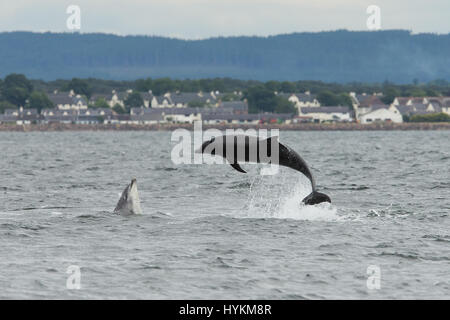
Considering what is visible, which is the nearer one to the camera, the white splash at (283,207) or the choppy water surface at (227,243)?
the choppy water surface at (227,243)

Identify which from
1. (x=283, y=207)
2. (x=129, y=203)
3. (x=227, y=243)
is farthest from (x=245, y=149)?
(x=283, y=207)

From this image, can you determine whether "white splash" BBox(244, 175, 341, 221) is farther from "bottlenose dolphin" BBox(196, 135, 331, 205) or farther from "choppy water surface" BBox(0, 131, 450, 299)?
"bottlenose dolphin" BBox(196, 135, 331, 205)

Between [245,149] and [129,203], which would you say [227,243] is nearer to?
[245,149]

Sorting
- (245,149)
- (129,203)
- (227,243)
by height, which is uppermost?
(245,149)

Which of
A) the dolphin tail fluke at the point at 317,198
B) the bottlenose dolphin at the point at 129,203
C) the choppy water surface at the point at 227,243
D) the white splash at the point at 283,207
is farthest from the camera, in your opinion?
the white splash at the point at 283,207

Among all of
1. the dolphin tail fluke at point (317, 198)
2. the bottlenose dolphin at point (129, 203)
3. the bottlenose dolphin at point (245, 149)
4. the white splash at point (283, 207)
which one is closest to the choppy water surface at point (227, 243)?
the white splash at point (283, 207)

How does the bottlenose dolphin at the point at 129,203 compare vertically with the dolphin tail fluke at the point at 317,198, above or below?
below

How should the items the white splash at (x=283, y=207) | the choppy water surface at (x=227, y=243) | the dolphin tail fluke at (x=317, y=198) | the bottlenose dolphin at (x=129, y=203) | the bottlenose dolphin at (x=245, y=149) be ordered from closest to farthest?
the choppy water surface at (x=227, y=243), the bottlenose dolphin at (x=245, y=149), the dolphin tail fluke at (x=317, y=198), the bottlenose dolphin at (x=129, y=203), the white splash at (x=283, y=207)

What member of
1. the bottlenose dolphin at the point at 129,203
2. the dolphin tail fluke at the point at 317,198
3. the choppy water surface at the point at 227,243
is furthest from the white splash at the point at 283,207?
the bottlenose dolphin at the point at 129,203

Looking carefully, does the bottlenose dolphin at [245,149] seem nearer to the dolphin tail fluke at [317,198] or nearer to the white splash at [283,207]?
the dolphin tail fluke at [317,198]

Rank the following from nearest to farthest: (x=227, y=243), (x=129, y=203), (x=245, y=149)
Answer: (x=227, y=243) → (x=245, y=149) → (x=129, y=203)

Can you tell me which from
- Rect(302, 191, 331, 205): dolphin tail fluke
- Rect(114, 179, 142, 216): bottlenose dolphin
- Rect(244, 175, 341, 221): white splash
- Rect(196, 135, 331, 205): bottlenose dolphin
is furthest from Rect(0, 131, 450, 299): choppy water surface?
Rect(196, 135, 331, 205): bottlenose dolphin

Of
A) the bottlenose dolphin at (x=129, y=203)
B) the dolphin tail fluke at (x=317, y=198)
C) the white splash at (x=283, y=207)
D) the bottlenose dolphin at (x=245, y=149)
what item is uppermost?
the bottlenose dolphin at (x=245, y=149)
